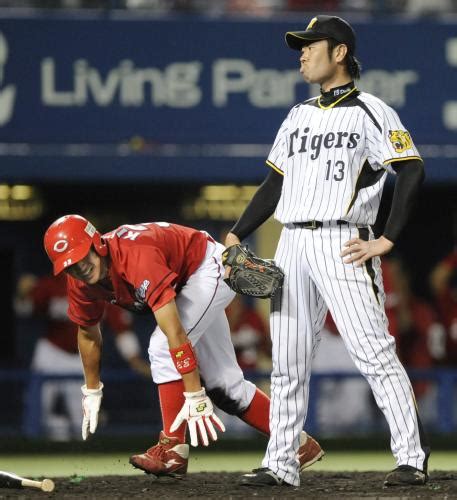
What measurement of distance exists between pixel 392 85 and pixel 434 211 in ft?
5.87

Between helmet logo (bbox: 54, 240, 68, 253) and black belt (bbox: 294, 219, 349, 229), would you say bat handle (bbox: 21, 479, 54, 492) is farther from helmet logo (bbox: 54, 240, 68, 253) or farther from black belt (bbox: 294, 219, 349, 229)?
black belt (bbox: 294, 219, 349, 229)

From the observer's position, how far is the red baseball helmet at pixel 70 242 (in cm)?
554

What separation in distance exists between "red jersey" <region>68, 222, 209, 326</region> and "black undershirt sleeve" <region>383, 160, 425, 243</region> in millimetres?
961

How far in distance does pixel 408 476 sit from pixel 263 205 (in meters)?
1.35

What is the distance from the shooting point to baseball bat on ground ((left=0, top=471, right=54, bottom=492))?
555cm

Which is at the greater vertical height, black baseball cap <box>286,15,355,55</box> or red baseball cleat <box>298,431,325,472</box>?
black baseball cap <box>286,15,355,55</box>

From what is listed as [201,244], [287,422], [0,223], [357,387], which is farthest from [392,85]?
[287,422]

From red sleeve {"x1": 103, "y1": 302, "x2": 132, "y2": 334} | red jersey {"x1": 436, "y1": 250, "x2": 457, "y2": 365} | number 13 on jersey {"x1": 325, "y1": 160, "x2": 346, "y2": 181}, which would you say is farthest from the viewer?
red jersey {"x1": 436, "y1": 250, "x2": 457, "y2": 365}

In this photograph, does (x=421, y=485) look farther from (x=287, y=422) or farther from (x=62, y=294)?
(x=62, y=294)

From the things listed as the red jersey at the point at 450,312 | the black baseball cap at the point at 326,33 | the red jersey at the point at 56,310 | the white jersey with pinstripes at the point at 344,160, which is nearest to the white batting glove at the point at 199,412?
the white jersey with pinstripes at the point at 344,160

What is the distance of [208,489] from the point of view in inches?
225

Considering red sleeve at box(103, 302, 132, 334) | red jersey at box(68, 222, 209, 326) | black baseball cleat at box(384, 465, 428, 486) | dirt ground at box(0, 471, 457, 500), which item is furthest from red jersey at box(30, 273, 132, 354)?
black baseball cleat at box(384, 465, 428, 486)

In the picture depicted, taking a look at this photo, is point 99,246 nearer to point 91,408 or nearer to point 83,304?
point 83,304

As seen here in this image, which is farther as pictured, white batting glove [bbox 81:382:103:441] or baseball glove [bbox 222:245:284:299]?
white batting glove [bbox 81:382:103:441]
